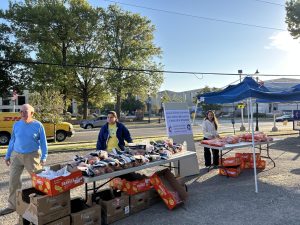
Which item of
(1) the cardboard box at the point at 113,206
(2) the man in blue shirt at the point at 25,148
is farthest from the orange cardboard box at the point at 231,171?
(2) the man in blue shirt at the point at 25,148

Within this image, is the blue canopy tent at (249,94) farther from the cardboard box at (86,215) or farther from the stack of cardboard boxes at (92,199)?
the cardboard box at (86,215)

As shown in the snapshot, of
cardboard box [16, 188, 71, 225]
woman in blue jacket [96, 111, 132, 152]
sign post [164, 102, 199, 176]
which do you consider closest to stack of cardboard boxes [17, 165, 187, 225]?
cardboard box [16, 188, 71, 225]

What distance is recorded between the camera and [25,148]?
5574 mm

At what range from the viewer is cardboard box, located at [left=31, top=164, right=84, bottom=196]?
4.45 meters

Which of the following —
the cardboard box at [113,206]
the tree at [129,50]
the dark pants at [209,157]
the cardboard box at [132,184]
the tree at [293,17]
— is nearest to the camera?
the cardboard box at [113,206]

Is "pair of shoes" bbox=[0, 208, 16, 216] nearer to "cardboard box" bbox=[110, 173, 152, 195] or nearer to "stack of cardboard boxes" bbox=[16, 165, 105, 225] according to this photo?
"stack of cardboard boxes" bbox=[16, 165, 105, 225]

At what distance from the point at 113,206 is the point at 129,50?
43.2m

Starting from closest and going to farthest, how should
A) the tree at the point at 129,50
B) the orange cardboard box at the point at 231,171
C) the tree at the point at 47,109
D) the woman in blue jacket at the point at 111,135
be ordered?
1. the woman in blue jacket at the point at 111,135
2. the orange cardboard box at the point at 231,171
3. the tree at the point at 47,109
4. the tree at the point at 129,50

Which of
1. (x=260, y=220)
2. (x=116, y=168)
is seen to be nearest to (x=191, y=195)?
(x=260, y=220)

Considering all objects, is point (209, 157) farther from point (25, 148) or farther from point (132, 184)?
Result: point (25, 148)

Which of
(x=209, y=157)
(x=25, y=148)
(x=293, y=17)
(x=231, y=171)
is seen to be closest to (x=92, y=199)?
(x=25, y=148)

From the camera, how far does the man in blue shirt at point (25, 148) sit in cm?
556

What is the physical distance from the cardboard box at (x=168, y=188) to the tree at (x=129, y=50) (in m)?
39.2

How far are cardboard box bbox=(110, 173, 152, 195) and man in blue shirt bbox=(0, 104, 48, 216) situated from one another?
1.44 m
